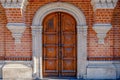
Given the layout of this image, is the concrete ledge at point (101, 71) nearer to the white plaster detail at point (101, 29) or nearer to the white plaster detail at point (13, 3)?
the white plaster detail at point (101, 29)

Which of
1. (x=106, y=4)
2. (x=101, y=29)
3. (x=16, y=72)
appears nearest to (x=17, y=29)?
(x=16, y=72)

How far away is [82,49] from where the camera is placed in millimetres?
7867

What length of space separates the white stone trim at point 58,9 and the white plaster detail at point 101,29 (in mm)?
457

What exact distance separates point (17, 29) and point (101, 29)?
2713mm

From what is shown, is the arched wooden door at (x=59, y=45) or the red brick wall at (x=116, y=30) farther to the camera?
the arched wooden door at (x=59, y=45)

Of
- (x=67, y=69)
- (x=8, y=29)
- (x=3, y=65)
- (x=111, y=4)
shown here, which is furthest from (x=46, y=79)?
(x=111, y=4)

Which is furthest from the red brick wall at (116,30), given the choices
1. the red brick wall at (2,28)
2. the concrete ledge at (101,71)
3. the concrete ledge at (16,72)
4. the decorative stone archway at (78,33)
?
the red brick wall at (2,28)

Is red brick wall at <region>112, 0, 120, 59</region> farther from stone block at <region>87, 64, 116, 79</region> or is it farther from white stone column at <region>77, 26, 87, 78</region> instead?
white stone column at <region>77, 26, 87, 78</region>

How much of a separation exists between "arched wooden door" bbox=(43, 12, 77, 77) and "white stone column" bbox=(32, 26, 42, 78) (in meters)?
0.20

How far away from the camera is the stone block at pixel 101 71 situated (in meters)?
7.85

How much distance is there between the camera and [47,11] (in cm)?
779

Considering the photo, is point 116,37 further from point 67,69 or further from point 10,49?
point 10,49

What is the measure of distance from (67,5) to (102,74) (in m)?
2.56

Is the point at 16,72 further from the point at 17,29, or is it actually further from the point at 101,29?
the point at 101,29
